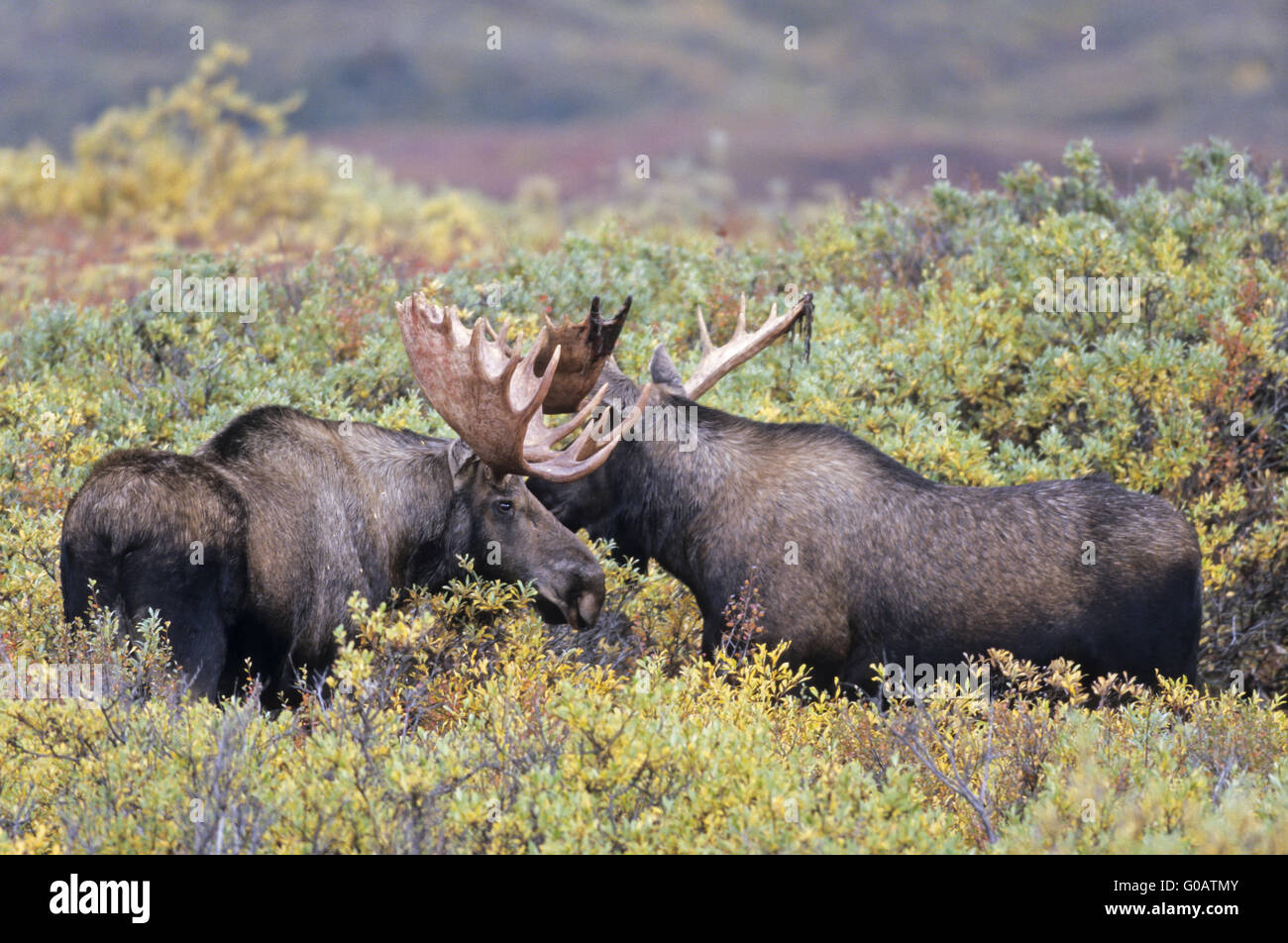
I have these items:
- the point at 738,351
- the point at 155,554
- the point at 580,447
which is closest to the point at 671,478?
the point at 580,447

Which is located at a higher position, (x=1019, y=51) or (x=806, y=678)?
(x=1019, y=51)

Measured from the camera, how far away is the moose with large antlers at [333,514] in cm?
570

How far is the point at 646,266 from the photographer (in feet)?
38.0

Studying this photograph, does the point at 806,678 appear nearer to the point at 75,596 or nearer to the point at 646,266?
the point at 75,596

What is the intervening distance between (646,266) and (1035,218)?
3.35 metres

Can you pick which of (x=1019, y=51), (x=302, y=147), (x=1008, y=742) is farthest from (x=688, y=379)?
(x=1019, y=51)

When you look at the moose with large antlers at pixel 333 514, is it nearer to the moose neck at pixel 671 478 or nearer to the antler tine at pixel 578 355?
the antler tine at pixel 578 355

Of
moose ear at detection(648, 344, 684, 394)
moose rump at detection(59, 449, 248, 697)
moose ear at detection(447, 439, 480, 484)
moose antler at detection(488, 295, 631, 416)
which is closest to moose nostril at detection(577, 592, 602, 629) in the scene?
moose ear at detection(447, 439, 480, 484)

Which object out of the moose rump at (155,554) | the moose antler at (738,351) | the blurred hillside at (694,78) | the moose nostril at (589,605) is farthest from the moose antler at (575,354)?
the blurred hillside at (694,78)

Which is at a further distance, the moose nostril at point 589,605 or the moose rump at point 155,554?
the moose nostril at point 589,605

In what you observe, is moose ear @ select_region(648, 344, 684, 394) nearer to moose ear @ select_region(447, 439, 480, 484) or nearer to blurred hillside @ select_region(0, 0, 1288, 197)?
moose ear @ select_region(447, 439, 480, 484)

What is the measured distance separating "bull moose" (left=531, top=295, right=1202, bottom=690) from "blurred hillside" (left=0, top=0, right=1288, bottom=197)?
14.4m

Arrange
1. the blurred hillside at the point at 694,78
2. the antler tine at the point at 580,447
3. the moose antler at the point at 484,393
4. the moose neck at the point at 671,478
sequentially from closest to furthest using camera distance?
the moose antler at the point at 484,393
the antler tine at the point at 580,447
the moose neck at the point at 671,478
the blurred hillside at the point at 694,78

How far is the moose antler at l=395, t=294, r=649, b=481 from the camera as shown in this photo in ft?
21.0
